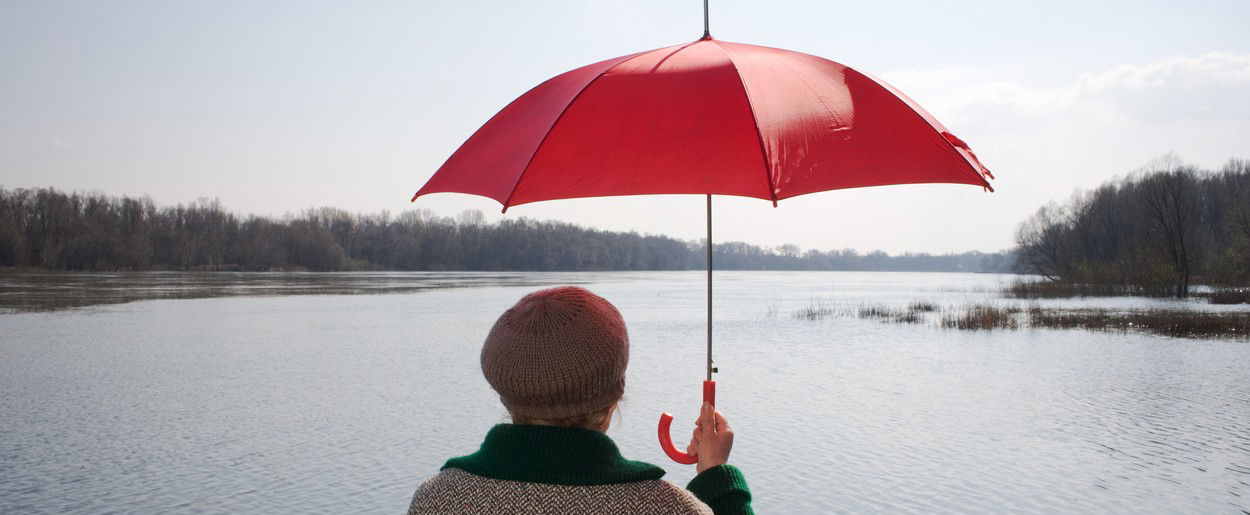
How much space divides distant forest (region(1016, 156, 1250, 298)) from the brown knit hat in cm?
3778

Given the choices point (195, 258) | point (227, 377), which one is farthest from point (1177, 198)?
point (195, 258)

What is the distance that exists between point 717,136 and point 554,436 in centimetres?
134

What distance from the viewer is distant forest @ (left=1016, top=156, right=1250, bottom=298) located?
37.9 metres

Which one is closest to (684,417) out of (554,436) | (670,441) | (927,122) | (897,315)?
(927,122)

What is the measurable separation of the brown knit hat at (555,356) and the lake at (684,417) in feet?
17.9

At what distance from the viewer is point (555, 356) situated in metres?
1.32

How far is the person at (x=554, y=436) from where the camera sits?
1.32m

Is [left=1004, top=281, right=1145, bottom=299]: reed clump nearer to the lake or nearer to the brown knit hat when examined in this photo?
the lake

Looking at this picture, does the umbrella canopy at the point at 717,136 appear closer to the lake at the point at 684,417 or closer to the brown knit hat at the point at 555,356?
the brown knit hat at the point at 555,356

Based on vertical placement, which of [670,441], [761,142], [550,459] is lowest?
[670,441]

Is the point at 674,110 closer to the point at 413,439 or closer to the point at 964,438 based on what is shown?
the point at 413,439

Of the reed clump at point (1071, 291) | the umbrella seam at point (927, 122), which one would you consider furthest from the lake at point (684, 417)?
the reed clump at point (1071, 291)

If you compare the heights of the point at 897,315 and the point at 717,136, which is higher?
the point at 717,136

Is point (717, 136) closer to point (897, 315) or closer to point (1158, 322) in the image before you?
point (897, 315)
